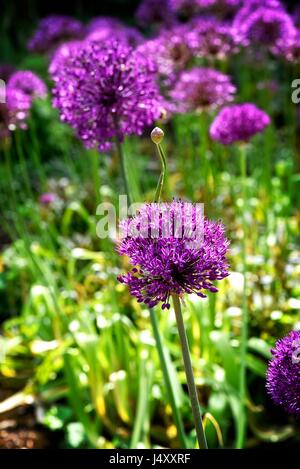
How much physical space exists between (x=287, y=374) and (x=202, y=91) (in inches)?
75.7

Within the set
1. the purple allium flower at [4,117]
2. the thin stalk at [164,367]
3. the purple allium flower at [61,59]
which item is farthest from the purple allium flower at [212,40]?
the thin stalk at [164,367]

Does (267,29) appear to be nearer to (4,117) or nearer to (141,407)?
(4,117)

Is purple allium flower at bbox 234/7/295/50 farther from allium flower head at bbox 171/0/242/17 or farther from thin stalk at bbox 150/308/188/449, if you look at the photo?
thin stalk at bbox 150/308/188/449

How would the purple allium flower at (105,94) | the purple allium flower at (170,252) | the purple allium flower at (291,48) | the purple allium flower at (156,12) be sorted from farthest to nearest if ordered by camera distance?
the purple allium flower at (156,12), the purple allium flower at (291,48), the purple allium flower at (105,94), the purple allium flower at (170,252)

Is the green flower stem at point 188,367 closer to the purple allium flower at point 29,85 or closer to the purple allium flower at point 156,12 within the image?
the purple allium flower at point 29,85

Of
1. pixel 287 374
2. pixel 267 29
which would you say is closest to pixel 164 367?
pixel 287 374

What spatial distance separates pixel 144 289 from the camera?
1.38 metres

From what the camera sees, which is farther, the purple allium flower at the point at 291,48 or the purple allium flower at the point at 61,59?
the purple allium flower at the point at 291,48

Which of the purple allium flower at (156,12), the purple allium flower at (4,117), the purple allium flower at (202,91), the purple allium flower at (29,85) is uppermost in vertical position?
the purple allium flower at (156,12)

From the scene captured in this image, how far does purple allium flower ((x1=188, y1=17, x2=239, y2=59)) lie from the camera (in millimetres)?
3373

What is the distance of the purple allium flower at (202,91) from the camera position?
2.96 meters

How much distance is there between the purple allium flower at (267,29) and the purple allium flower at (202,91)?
16.1 inches

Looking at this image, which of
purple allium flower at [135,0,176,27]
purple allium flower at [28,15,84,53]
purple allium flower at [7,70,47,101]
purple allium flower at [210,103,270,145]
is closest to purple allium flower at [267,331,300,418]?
purple allium flower at [210,103,270,145]
